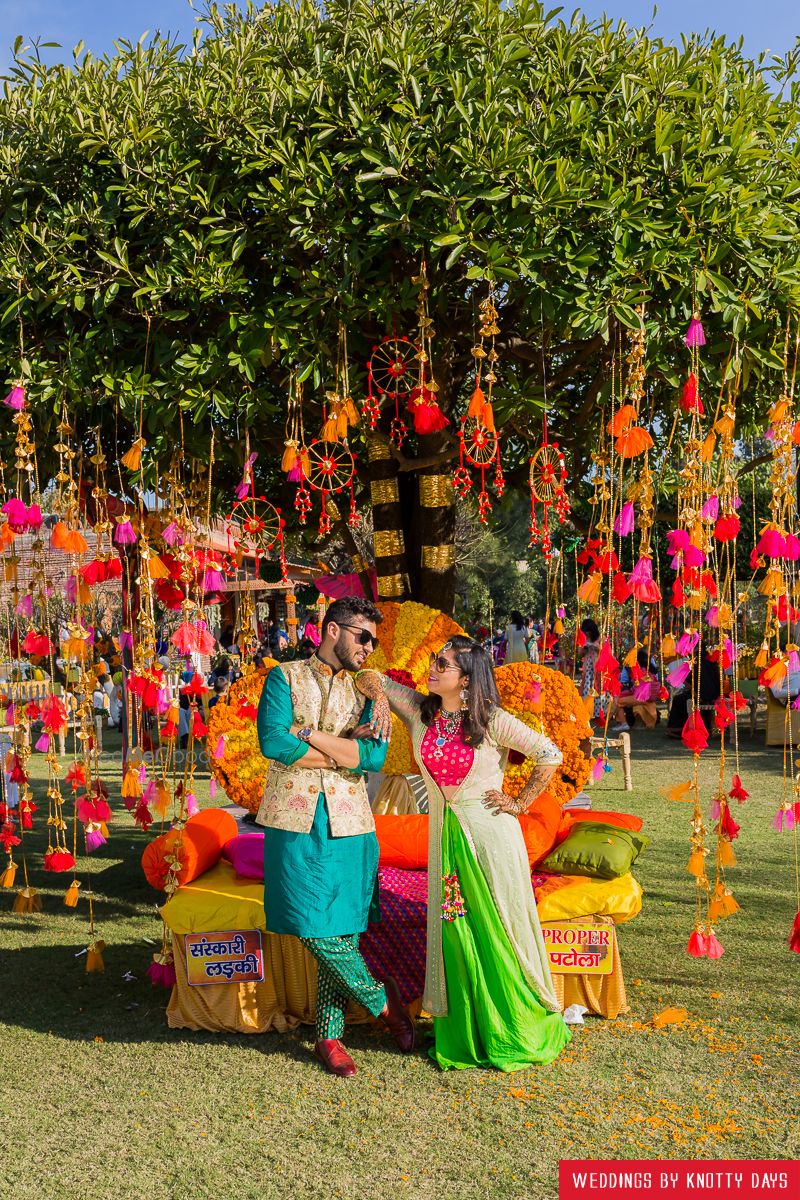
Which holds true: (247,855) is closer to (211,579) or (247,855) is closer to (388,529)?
(211,579)

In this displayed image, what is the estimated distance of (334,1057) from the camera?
133 inches

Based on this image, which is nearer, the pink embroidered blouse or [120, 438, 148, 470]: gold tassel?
the pink embroidered blouse

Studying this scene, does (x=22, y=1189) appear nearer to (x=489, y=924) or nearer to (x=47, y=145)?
(x=489, y=924)

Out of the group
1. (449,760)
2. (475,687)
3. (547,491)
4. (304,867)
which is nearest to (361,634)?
(475,687)

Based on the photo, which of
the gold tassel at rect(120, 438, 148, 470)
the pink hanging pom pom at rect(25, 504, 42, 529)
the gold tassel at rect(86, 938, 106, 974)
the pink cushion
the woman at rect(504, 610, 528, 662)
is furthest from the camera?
the woman at rect(504, 610, 528, 662)

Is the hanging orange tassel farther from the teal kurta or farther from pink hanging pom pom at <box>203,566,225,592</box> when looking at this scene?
pink hanging pom pom at <box>203,566,225,592</box>

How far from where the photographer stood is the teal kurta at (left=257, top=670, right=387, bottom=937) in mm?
3338

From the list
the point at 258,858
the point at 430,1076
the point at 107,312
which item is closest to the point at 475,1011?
the point at 430,1076

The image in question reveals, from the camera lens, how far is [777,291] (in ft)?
12.1

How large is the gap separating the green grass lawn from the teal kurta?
52 centimetres

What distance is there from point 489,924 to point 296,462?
1.89 m

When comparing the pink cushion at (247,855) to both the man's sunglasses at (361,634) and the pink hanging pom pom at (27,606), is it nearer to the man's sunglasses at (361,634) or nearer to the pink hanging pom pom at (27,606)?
the man's sunglasses at (361,634)

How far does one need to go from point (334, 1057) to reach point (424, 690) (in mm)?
1841

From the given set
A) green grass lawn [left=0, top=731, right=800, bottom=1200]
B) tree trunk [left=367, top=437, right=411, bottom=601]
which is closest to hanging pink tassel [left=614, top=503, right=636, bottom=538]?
tree trunk [left=367, top=437, right=411, bottom=601]
